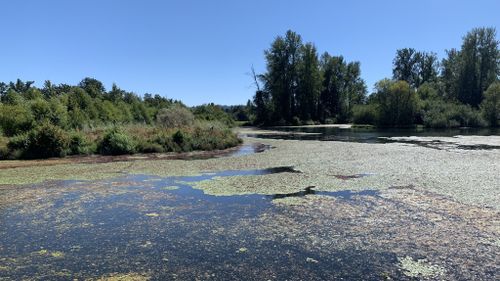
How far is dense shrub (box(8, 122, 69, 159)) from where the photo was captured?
71.0ft

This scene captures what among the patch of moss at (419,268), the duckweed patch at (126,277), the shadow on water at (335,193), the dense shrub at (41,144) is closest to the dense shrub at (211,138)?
the dense shrub at (41,144)

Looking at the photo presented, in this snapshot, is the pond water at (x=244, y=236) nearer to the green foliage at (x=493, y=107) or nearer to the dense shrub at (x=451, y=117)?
the dense shrub at (x=451, y=117)

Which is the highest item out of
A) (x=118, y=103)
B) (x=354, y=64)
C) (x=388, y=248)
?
(x=354, y=64)

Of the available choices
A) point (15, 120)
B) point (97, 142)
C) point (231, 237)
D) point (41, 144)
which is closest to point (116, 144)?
point (97, 142)

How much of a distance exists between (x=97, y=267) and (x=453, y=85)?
74.5 m

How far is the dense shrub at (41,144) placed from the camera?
71.0 feet

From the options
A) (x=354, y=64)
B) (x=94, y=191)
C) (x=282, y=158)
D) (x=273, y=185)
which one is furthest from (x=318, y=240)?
(x=354, y=64)

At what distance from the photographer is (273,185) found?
1259cm

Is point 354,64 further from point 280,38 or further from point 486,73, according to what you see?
point 486,73

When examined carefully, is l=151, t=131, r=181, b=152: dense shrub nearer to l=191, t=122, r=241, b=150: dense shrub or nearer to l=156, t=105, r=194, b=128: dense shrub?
l=191, t=122, r=241, b=150: dense shrub

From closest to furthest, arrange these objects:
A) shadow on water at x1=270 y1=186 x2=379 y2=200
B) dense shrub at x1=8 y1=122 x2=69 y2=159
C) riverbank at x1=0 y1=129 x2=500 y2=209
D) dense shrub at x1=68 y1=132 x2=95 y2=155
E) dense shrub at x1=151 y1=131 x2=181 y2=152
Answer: shadow on water at x1=270 y1=186 x2=379 y2=200 < riverbank at x1=0 y1=129 x2=500 y2=209 < dense shrub at x1=8 y1=122 x2=69 y2=159 < dense shrub at x1=68 y1=132 x2=95 y2=155 < dense shrub at x1=151 y1=131 x2=181 y2=152

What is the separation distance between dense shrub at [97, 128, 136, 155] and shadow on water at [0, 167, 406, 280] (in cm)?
1134

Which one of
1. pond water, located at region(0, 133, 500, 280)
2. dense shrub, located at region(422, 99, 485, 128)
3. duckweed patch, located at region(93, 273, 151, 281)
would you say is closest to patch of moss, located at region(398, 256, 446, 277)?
pond water, located at region(0, 133, 500, 280)

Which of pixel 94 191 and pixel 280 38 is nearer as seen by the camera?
pixel 94 191
